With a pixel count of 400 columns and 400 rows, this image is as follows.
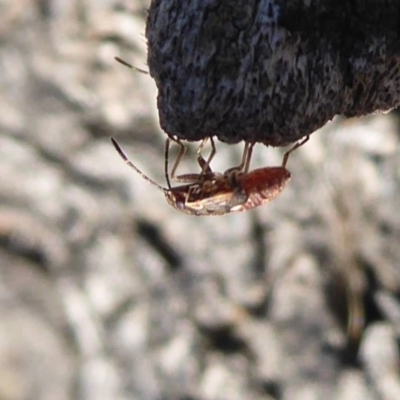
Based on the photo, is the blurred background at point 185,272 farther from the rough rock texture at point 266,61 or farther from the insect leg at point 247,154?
the rough rock texture at point 266,61

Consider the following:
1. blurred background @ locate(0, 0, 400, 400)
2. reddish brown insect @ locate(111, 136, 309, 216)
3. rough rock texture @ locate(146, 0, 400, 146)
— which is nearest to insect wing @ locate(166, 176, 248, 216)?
reddish brown insect @ locate(111, 136, 309, 216)

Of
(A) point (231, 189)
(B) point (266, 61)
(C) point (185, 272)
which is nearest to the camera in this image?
(B) point (266, 61)

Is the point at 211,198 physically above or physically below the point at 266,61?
below

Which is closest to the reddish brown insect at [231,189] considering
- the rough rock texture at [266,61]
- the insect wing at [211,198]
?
the insect wing at [211,198]

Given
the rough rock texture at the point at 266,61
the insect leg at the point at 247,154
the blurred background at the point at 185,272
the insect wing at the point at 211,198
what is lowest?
the blurred background at the point at 185,272

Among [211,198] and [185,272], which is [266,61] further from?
[185,272]

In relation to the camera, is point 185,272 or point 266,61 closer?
point 266,61

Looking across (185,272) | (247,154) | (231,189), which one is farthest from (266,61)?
(185,272)
